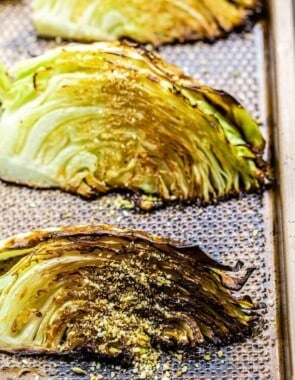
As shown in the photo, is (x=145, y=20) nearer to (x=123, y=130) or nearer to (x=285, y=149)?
(x=123, y=130)

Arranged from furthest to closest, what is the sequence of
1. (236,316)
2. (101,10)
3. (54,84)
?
(101,10)
(54,84)
(236,316)

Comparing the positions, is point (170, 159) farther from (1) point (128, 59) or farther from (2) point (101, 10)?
(2) point (101, 10)

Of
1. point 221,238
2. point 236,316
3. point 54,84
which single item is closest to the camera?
point 236,316

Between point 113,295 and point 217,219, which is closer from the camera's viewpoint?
point 113,295

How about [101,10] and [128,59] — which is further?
[101,10]

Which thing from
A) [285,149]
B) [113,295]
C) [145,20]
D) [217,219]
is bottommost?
[113,295]

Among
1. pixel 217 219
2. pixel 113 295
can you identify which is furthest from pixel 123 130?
pixel 113 295

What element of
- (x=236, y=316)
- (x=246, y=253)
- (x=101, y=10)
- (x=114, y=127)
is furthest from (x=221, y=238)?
(x=101, y=10)

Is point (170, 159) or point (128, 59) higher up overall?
point (128, 59)

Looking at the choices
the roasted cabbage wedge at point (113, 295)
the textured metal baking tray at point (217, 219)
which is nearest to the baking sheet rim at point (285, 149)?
the textured metal baking tray at point (217, 219)
